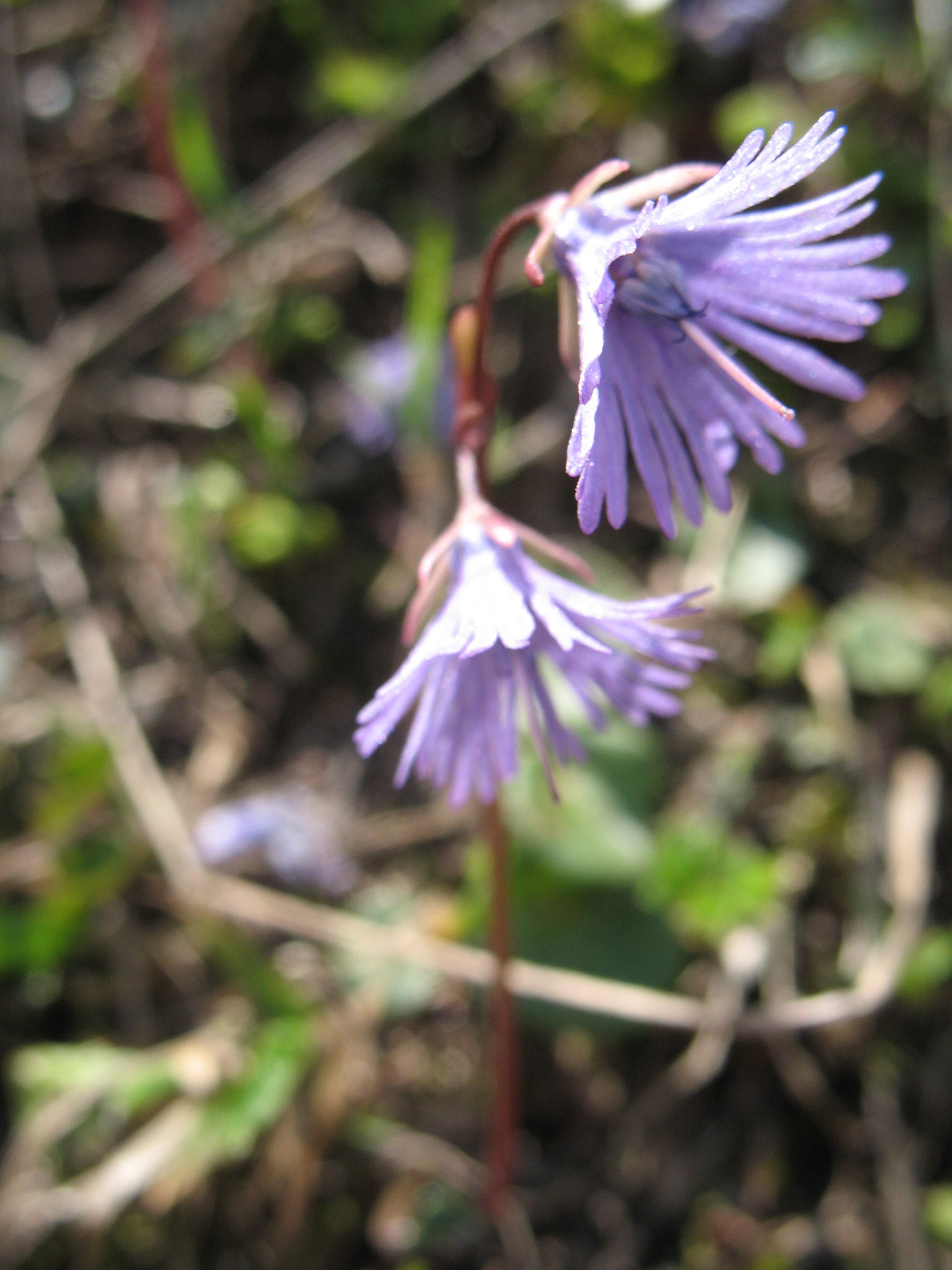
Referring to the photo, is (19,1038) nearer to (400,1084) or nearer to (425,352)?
(400,1084)

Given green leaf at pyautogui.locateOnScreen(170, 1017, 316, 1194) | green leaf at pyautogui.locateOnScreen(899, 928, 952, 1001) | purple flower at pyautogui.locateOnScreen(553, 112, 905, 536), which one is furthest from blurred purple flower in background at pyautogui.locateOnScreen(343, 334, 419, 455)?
green leaf at pyautogui.locateOnScreen(899, 928, 952, 1001)

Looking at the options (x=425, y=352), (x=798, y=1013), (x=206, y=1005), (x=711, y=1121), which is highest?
(x=425, y=352)

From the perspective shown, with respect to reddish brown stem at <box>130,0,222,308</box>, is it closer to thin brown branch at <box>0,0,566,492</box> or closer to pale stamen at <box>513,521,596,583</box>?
thin brown branch at <box>0,0,566,492</box>

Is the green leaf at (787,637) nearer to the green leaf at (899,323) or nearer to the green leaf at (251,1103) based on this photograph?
the green leaf at (899,323)

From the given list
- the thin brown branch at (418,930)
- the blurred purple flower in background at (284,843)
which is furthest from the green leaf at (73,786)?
the blurred purple flower in background at (284,843)

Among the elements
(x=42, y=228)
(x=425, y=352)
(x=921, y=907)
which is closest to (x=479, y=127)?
(x=425, y=352)

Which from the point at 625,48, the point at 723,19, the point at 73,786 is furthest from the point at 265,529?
the point at 723,19

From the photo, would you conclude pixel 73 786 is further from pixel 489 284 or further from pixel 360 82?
pixel 360 82
